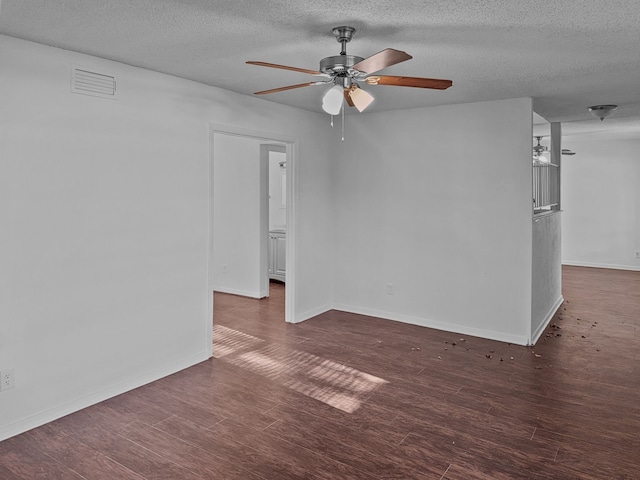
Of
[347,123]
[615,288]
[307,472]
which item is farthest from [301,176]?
[615,288]

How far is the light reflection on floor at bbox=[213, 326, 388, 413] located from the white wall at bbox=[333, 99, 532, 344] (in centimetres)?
157

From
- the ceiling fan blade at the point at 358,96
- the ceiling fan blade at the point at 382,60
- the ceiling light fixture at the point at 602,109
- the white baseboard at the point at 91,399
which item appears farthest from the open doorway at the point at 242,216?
the ceiling fan blade at the point at 382,60

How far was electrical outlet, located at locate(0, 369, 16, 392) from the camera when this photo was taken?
108 inches

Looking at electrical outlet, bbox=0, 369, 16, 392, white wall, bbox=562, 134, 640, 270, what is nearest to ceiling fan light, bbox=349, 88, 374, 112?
electrical outlet, bbox=0, 369, 16, 392

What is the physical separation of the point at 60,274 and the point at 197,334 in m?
1.30

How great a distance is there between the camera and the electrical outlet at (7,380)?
2.73 m

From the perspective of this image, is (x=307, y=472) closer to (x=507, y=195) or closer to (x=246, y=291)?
(x=507, y=195)

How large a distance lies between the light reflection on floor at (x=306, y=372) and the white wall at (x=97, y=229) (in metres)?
0.42

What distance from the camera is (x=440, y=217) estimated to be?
494 centimetres

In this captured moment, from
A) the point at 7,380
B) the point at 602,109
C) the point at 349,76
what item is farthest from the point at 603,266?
the point at 7,380

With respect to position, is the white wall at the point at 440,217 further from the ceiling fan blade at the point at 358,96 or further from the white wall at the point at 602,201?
the white wall at the point at 602,201

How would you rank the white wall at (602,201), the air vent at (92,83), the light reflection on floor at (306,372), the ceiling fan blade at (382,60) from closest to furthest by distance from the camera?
1. the ceiling fan blade at (382,60)
2. the air vent at (92,83)
3. the light reflection on floor at (306,372)
4. the white wall at (602,201)

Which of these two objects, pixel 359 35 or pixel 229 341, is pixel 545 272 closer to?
pixel 229 341

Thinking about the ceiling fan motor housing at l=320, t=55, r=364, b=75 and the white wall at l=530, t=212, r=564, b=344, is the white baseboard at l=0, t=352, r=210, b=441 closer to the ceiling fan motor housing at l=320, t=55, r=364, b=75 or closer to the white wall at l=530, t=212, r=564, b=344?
the ceiling fan motor housing at l=320, t=55, r=364, b=75
